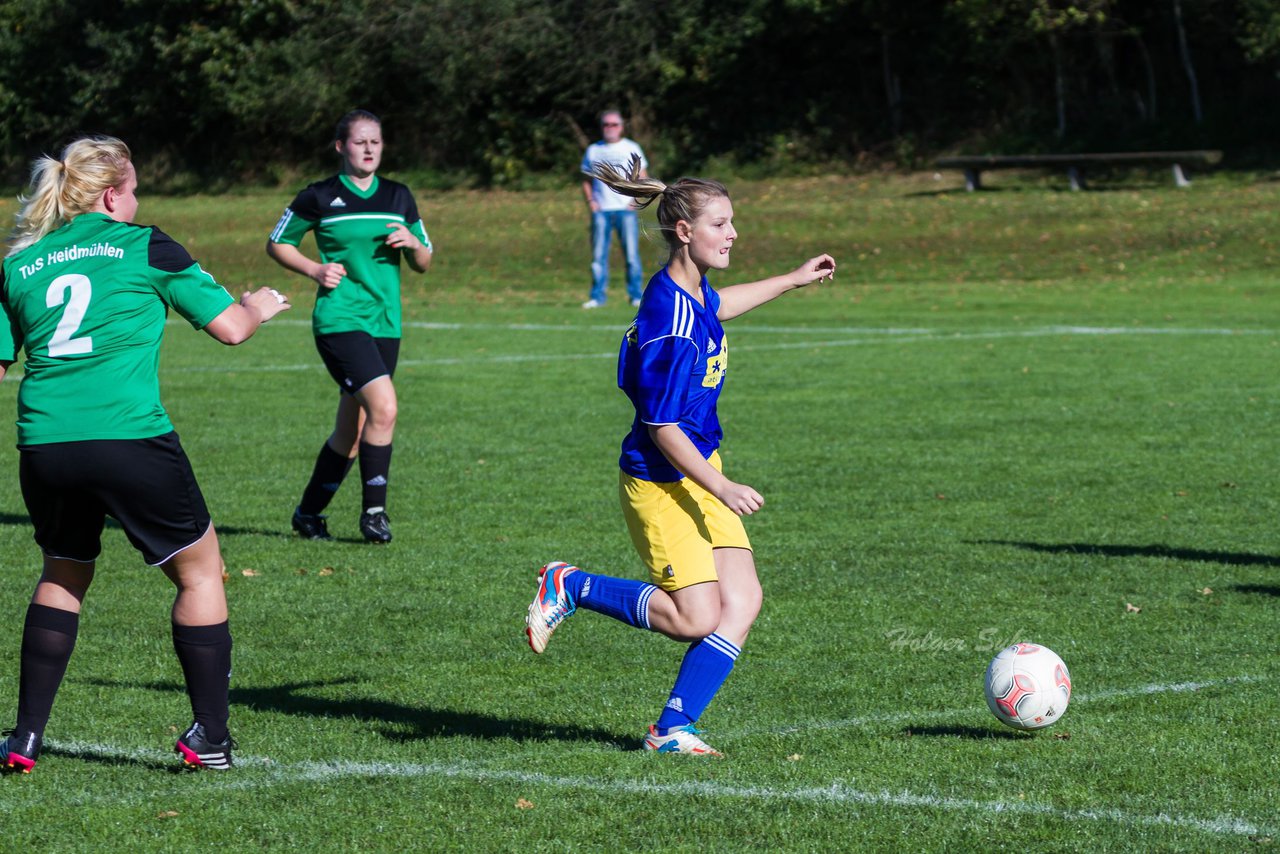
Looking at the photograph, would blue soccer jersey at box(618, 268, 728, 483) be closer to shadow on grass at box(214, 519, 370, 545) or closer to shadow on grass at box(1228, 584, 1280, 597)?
shadow on grass at box(1228, 584, 1280, 597)

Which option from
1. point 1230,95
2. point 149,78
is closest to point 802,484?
point 1230,95

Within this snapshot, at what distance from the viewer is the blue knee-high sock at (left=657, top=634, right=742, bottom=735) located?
16.8ft

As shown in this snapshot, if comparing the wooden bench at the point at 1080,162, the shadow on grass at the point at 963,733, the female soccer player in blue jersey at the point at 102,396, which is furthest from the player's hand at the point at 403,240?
the wooden bench at the point at 1080,162

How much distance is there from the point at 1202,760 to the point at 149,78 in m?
48.4

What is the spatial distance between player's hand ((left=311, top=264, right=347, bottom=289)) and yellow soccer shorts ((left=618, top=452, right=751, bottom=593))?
2.83 meters

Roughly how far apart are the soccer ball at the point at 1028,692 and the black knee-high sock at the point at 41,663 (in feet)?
9.06

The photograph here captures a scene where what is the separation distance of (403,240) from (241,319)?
427 centimetres

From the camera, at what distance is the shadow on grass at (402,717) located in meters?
5.45

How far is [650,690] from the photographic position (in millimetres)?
6051

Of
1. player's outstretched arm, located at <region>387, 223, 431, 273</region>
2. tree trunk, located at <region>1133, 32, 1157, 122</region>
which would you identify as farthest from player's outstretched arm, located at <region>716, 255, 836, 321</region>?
tree trunk, located at <region>1133, 32, 1157, 122</region>

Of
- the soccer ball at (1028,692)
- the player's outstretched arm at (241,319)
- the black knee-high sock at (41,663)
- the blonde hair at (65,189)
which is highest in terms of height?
the blonde hair at (65,189)

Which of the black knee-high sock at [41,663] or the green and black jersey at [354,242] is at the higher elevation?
the green and black jersey at [354,242]

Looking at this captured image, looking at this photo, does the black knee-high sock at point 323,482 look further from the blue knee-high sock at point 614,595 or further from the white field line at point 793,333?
the white field line at point 793,333

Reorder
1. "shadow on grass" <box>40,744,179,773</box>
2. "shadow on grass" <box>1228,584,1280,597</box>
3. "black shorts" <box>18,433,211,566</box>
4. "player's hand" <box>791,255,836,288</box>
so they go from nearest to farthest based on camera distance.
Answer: "black shorts" <box>18,433,211,566</box> → "shadow on grass" <box>40,744,179,773</box> → "player's hand" <box>791,255,836,288</box> → "shadow on grass" <box>1228,584,1280,597</box>
